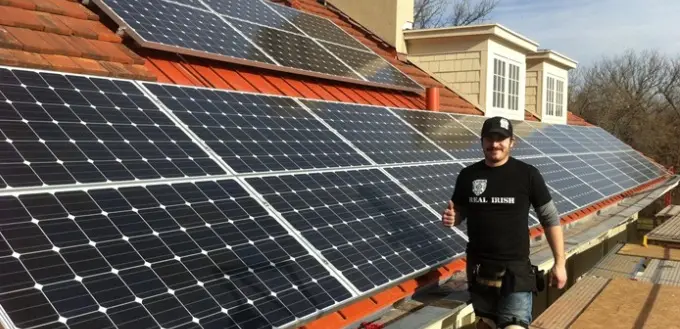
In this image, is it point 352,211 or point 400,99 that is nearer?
point 352,211

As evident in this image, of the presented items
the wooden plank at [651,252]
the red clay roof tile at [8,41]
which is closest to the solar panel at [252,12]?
the red clay roof tile at [8,41]

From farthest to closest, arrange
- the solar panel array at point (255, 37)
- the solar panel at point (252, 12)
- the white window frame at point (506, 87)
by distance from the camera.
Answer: the white window frame at point (506, 87)
the solar panel at point (252, 12)
the solar panel array at point (255, 37)

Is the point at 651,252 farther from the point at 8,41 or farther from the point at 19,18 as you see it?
the point at 19,18

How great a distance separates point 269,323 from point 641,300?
440 cm

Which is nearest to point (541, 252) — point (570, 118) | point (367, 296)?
point (367, 296)

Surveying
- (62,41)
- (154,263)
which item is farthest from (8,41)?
(154,263)

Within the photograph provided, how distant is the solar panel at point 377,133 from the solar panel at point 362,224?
0.99m

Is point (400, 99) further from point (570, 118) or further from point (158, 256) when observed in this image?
point (570, 118)

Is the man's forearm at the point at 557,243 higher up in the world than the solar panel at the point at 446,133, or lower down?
higher up

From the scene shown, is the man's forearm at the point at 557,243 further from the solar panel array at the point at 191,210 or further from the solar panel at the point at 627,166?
the solar panel at the point at 627,166

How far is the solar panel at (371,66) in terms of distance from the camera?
1259cm

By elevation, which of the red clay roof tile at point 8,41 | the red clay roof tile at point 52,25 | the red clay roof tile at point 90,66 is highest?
the red clay roof tile at point 52,25

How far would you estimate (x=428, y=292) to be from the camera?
582cm

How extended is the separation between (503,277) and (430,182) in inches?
116
